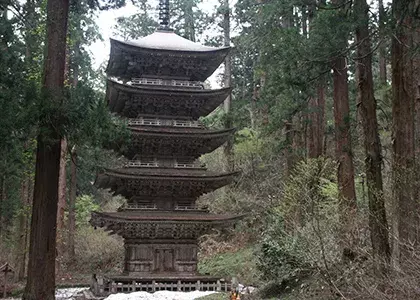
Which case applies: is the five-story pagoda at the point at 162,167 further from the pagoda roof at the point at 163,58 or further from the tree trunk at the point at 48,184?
the tree trunk at the point at 48,184

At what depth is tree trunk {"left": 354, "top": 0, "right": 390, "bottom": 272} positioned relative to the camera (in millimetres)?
9039

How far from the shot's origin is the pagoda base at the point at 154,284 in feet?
56.6

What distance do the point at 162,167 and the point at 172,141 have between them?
3.29 feet

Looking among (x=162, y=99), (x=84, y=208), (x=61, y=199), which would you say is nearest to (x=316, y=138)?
(x=162, y=99)

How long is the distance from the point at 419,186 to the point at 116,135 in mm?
6260

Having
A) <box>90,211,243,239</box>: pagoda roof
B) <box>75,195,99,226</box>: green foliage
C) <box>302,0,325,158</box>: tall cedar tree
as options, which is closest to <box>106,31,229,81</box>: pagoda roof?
<box>302,0,325,158</box>: tall cedar tree

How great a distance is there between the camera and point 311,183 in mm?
17250

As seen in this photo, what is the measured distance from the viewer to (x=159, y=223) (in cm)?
1747

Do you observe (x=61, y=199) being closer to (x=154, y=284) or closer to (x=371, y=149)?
(x=154, y=284)

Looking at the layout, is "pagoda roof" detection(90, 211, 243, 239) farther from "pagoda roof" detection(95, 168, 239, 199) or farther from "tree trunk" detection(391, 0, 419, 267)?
"tree trunk" detection(391, 0, 419, 267)

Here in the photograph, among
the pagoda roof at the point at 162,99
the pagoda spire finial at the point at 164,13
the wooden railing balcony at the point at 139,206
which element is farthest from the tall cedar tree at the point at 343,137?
the pagoda spire finial at the point at 164,13

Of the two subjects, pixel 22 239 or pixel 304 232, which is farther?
pixel 22 239

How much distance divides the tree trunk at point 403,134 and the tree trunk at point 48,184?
5925 mm

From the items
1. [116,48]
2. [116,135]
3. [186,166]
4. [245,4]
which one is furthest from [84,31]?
[116,135]
